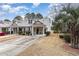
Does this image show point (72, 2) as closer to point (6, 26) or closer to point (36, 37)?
point (36, 37)

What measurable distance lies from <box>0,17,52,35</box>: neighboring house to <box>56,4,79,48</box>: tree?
213 millimetres

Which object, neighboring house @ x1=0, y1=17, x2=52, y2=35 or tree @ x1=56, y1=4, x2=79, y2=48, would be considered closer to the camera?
tree @ x1=56, y1=4, x2=79, y2=48

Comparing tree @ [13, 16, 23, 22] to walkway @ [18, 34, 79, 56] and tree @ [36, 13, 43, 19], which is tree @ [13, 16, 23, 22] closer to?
tree @ [36, 13, 43, 19]

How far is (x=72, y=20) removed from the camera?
3.98 metres

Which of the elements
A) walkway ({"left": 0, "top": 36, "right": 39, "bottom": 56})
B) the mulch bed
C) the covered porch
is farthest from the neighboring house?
the mulch bed

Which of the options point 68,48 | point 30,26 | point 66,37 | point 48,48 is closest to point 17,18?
point 30,26

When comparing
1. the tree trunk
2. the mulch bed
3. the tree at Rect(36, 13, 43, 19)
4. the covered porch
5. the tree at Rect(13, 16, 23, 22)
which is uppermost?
the tree at Rect(36, 13, 43, 19)

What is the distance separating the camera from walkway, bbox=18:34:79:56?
402 centimetres

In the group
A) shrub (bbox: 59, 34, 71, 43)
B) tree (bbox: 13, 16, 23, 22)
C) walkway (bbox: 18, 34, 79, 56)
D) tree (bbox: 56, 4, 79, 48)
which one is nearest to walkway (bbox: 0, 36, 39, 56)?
walkway (bbox: 18, 34, 79, 56)

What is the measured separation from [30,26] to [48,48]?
1.53ft

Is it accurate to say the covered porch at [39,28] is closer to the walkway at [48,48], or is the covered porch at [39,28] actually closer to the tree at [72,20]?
the walkway at [48,48]

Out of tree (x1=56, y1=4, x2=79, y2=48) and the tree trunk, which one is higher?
tree (x1=56, y1=4, x2=79, y2=48)

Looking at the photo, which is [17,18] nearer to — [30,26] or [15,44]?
[30,26]

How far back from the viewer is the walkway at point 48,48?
4016 millimetres
